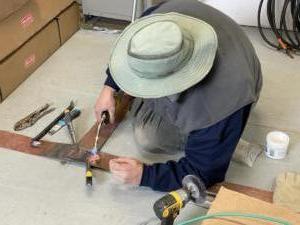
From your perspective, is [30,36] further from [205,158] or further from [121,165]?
[205,158]

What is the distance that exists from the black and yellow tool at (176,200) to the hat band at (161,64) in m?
0.33

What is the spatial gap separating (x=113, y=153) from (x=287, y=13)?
182 cm

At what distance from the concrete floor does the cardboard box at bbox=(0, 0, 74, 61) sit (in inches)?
8.6

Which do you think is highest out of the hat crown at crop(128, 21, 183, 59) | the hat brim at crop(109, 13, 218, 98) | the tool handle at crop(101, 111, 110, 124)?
the hat crown at crop(128, 21, 183, 59)

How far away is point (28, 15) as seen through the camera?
256 cm

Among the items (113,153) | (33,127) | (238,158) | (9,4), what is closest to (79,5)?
(9,4)

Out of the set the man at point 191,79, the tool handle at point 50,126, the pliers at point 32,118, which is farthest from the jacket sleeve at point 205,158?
the pliers at point 32,118

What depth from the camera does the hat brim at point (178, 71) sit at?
4.15 ft

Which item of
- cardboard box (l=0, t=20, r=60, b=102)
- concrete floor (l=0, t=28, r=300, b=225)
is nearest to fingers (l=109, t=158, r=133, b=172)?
concrete floor (l=0, t=28, r=300, b=225)

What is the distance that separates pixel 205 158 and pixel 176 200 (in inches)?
12.2

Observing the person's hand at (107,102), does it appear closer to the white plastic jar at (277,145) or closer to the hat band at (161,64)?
the hat band at (161,64)

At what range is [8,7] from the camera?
2.27m

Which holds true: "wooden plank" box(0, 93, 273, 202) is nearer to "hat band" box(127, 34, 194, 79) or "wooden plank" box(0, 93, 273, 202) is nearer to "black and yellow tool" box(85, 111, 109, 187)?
"black and yellow tool" box(85, 111, 109, 187)

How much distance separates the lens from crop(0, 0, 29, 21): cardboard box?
2227 mm
